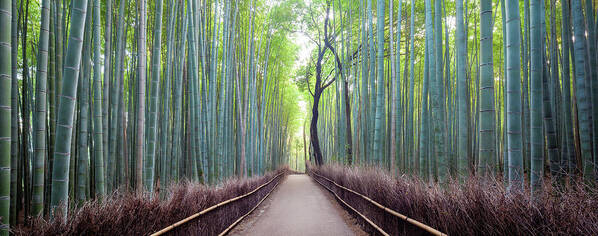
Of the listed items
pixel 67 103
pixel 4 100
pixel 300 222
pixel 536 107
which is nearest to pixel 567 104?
pixel 536 107

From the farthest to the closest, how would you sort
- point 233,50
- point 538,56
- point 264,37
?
point 264,37 < point 233,50 < point 538,56

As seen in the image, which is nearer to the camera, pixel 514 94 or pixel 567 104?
pixel 514 94

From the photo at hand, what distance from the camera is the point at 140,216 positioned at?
2.19m

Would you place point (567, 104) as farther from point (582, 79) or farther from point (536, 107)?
point (536, 107)

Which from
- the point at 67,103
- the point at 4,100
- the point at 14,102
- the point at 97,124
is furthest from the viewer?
the point at 97,124

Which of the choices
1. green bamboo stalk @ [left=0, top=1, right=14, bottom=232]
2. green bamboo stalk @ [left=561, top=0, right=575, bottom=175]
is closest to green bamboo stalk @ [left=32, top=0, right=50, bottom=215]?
green bamboo stalk @ [left=0, top=1, right=14, bottom=232]

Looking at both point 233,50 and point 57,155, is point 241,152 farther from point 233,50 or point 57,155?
point 57,155

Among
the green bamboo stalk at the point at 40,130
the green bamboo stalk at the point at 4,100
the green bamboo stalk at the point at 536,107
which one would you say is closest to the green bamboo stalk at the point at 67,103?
the green bamboo stalk at the point at 40,130

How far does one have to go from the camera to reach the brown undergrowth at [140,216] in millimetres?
1603

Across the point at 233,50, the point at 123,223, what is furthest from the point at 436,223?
the point at 233,50

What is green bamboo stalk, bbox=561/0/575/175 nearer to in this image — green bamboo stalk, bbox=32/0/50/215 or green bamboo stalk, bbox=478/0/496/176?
green bamboo stalk, bbox=478/0/496/176

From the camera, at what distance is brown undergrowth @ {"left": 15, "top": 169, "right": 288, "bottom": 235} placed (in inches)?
63.1

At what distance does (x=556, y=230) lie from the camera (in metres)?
1.40

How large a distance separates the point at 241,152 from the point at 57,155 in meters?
5.95
